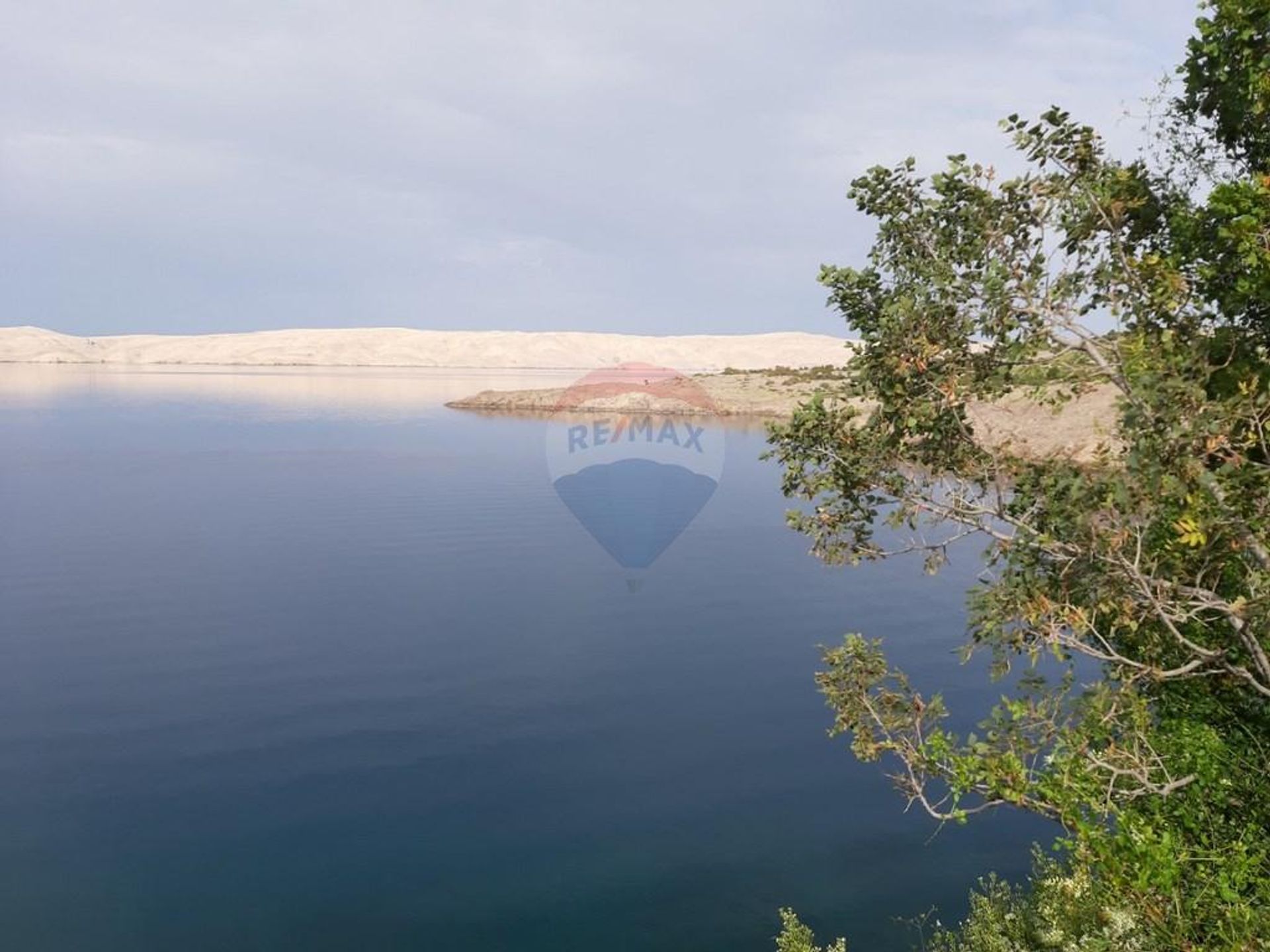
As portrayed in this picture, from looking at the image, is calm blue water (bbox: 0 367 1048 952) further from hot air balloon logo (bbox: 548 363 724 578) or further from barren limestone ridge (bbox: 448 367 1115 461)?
barren limestone ridge (bbox: 448 367 1115 461)

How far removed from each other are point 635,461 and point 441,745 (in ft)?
244

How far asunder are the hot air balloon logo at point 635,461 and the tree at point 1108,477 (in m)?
34.7

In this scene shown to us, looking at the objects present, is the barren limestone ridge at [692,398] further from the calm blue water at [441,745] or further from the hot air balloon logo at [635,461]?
the calm blue water at [441,745]

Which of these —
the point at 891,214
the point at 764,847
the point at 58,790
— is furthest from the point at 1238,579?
the point at 58,790

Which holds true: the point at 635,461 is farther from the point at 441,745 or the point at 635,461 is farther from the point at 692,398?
the point at 441,745

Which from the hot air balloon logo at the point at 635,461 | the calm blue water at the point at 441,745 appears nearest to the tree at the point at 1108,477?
the calm blue water at the point at 441,745

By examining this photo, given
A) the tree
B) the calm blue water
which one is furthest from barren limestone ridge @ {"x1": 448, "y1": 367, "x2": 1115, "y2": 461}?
the tree

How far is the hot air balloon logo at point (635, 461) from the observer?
61000 mm

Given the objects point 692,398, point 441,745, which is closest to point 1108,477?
point 441,745

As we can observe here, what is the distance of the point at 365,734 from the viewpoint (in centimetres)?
2620

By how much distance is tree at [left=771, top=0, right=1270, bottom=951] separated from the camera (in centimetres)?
1131

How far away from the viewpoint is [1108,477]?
1156cm

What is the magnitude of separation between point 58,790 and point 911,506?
23.3 metres

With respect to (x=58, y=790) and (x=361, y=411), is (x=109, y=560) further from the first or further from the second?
(x=361, y=411)
